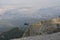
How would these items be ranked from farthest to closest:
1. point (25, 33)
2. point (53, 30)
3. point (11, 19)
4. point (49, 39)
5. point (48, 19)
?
point (11, 19), point (48, 19), point (25, 33), point (53, 30), point (49, 39)

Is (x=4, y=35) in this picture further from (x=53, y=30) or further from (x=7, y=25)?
(x=53, y=30)

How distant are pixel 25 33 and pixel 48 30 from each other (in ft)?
5.23

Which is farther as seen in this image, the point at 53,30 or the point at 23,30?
the point at 23,30

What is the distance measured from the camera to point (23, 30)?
12.7 meters

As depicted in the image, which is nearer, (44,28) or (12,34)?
(44,28)

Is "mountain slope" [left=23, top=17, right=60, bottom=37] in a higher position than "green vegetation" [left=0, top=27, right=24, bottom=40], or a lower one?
higher

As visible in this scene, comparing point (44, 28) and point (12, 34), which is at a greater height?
point (44, 28)

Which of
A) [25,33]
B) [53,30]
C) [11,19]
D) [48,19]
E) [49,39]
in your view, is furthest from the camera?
[11,19]

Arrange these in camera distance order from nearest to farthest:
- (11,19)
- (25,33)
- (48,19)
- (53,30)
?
(53,30) → (25,33) → (48,19) → (11,19)

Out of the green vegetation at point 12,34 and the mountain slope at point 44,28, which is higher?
the mountain slope at point 44,28

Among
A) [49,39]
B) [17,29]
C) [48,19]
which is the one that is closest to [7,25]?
[17,29]

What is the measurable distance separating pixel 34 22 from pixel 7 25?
1835 mm

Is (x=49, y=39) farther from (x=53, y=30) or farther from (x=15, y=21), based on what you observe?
(x=15, y=21)

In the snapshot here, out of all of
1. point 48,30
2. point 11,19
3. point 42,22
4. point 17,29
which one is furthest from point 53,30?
point 11,19
